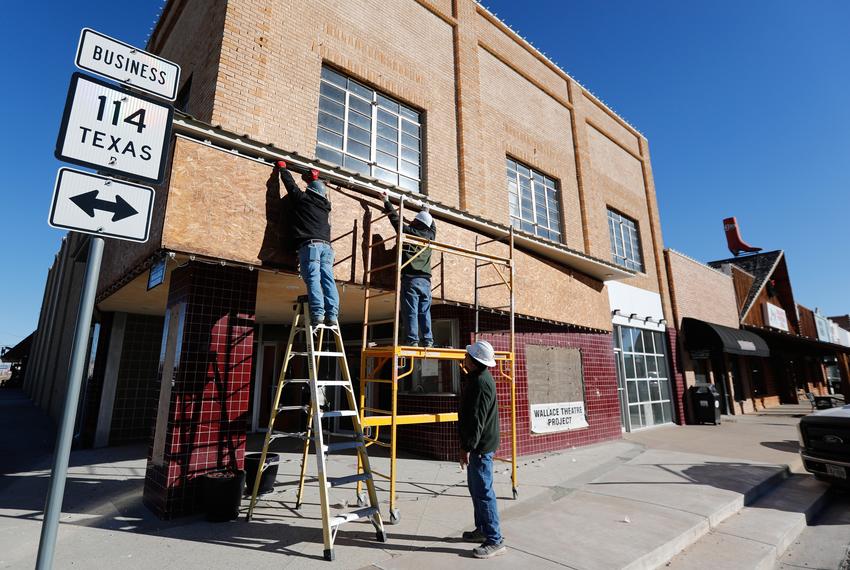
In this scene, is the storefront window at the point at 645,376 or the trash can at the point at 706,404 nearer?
the storefront window at the point at 645,376

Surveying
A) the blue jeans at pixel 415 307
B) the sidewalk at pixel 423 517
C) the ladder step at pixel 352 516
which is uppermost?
the blue jeans at pixel 415 307

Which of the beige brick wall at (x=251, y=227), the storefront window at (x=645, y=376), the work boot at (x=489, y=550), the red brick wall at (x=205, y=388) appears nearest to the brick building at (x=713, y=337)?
the storefront window at (x=645, y=376)

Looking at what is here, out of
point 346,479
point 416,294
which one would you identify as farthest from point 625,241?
point 346,479

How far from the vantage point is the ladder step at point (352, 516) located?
4.04 m

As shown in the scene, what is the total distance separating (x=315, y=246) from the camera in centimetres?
505

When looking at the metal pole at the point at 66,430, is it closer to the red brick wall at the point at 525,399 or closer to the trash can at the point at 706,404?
the red brick wall at the point at 525,399

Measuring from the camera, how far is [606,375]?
12.2 m

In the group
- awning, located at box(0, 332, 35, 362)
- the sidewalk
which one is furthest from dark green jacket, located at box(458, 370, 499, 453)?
awning, located at box(0, 332, 35, 362)

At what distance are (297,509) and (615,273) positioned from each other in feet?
29.7

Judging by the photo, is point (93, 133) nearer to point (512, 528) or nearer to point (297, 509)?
point (297, 509)

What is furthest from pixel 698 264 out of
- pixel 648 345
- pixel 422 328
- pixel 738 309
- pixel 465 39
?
pixel 422 328

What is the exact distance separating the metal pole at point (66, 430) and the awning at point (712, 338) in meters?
17.9

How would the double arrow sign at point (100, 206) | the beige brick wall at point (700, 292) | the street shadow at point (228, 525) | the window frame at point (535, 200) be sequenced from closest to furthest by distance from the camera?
the double arrow sign at point (100, 206), the street shadow at point (228, 525), the window frame at point (535, 200), the beige brick wall at point (700, 292)

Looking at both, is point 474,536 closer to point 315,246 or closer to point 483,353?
point 483,353
